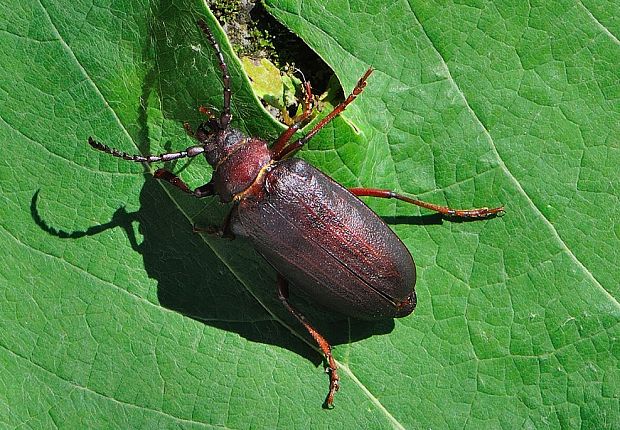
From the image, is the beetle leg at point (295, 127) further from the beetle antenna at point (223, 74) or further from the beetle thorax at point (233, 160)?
the beetle antenna at point (223, 74)

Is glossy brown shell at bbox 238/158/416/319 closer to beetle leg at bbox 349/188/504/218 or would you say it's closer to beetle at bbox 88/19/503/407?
beetle at bbox 88/19/503/407

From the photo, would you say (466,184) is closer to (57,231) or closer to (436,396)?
(436,396)

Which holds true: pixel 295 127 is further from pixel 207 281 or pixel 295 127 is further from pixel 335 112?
pixel 207 281

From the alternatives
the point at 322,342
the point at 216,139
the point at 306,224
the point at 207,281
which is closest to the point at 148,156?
the point at 216,139

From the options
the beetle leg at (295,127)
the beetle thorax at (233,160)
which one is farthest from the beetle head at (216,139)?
the beetle leg at (295,127)

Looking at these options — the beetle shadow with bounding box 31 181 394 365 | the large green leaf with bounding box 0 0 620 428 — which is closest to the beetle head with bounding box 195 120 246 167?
the large green leaf with bounding box 0 0 620 428

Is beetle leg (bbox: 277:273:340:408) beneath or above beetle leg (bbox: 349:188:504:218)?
beneath

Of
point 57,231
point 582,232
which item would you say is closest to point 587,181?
point 582,232

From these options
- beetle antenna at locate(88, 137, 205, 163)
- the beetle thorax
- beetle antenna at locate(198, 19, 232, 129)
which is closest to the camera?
beetle antenna at locate(198, 19, 232, 129)
